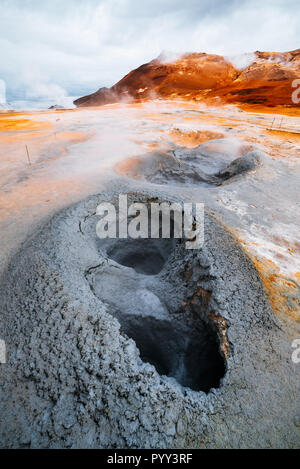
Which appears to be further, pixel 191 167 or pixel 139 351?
pixel 191 167

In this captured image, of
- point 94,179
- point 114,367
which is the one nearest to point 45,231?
point 114,367

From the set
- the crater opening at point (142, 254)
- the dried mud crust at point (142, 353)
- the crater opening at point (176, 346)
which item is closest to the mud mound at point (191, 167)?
the crater opening at point (142, 254)

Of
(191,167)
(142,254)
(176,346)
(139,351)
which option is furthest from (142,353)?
(191,167)

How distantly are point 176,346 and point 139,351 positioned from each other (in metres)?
0.46

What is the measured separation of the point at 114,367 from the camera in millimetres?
1612

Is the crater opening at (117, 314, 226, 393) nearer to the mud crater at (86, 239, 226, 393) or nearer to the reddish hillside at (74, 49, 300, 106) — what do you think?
the mud crater at (86, 239, 226, 393)

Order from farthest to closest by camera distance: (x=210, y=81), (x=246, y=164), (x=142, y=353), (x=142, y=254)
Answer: (x=210, y=81), (x=246, y=164), (x=142, y=254), (x=142, y=353)

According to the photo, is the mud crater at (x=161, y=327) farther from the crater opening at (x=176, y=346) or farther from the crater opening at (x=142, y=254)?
the crater opening at (x=142, y=254)

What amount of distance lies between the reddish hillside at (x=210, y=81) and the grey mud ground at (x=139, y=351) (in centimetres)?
2421

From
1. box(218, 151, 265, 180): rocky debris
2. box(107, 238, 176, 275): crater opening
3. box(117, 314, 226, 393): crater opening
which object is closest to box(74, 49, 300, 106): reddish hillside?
box(218, 151, 265, 180): rocky debris

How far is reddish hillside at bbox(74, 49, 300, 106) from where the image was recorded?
23.8 metres

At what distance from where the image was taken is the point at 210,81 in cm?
3131

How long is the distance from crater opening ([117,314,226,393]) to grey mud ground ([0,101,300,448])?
1 centimetres

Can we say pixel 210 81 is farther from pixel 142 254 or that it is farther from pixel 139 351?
pixel 139 351
